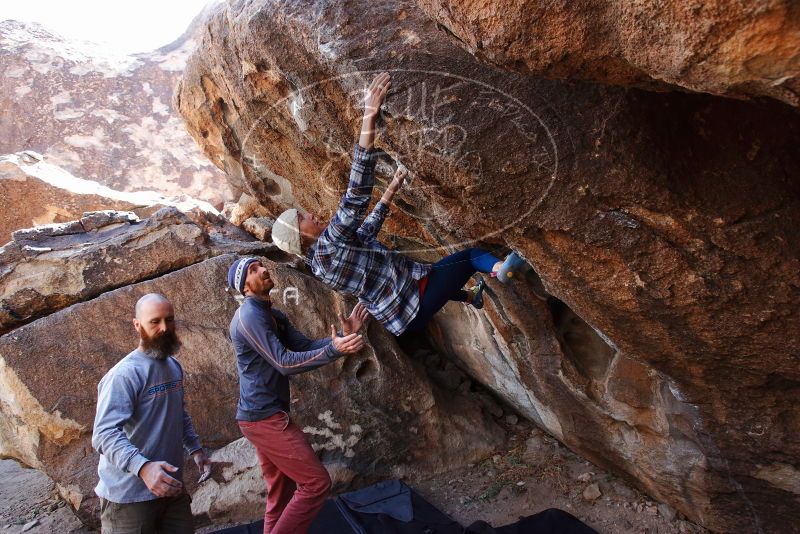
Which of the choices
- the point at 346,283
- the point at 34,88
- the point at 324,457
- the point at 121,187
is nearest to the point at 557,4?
the point at 346,283

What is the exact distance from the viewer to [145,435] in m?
2.63

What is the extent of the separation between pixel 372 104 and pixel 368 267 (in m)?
0.78

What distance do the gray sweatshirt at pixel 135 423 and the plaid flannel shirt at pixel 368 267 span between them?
83 cm

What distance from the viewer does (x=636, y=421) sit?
378cm

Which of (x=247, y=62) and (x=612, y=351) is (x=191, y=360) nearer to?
(x=247, y=62)

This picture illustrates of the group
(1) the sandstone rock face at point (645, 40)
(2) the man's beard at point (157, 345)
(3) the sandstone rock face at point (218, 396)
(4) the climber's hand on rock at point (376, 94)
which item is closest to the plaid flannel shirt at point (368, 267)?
(4) the climber's hand on rock at point (376, 94)

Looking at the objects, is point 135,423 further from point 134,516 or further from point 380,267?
point 380,267

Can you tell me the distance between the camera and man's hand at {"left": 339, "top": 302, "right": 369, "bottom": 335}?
2.94 metres

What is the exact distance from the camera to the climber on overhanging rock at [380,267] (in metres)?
2.96

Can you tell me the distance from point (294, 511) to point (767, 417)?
227 cm

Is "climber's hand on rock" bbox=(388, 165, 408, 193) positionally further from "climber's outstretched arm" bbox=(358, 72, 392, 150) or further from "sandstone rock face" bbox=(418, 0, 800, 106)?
"sandstone rock face" bbox=(418, 0, 800, 106)

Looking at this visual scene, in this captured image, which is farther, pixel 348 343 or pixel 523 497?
pixel 523 497

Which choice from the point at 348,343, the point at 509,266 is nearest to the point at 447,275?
the point at 509,266

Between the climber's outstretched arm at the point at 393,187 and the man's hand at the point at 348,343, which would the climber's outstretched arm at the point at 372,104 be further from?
the man's hand at the point at 348,343
